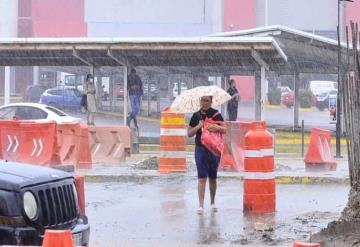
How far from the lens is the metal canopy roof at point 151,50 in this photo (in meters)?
22.3

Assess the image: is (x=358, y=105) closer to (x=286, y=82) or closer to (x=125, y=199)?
(x=125, y=199)

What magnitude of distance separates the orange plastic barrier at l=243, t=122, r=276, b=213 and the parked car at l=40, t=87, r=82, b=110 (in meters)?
30.7

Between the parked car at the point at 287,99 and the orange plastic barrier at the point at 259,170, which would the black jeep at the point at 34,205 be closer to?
the orange plastic barrier at the point at 259,170

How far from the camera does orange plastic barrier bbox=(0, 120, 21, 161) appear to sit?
16578 millimetres

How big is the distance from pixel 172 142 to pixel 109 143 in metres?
3.25

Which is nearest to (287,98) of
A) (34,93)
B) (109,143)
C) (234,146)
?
(34,93)

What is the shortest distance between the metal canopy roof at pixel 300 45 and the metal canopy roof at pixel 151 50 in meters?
0.81

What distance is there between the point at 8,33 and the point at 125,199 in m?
45.4

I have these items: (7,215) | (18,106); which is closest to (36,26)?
(18,106)

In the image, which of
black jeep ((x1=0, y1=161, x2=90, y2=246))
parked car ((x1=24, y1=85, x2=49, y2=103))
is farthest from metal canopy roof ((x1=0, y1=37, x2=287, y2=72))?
parked car ((x1=24, y1=85, x2=49, y2=103))

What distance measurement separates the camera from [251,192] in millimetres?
11234

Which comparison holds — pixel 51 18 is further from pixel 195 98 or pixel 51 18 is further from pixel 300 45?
pixel 195 98

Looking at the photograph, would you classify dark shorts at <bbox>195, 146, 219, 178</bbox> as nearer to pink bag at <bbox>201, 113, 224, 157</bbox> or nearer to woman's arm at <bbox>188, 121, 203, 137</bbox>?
pink bag at <bbox>201, 113, 224, 157</bbox>

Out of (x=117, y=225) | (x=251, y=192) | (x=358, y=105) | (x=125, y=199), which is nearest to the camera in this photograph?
(x=358, y=105)
